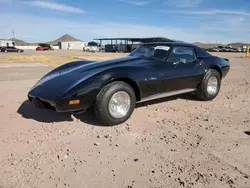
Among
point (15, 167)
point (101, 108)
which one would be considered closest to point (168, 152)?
point (101, 108)

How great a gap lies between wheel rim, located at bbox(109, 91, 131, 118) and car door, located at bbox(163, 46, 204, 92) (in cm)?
90

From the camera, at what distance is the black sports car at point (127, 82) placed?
3.40 m

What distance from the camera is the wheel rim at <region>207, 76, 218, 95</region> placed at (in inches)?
208

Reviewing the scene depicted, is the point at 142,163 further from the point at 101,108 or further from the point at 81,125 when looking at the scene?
the point at 81,125

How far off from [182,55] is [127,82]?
1.64 meters

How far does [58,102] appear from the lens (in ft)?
10.8

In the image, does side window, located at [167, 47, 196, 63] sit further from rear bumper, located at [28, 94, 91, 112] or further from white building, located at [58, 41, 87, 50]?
white building, located at [58, 41, 87, 50]

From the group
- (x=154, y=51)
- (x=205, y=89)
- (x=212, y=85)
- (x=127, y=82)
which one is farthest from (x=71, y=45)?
(x=127, y=82)

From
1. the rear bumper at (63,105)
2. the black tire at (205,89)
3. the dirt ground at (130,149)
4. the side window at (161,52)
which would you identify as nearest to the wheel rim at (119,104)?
the dirt ground at (130,149)

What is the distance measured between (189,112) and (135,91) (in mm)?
1266

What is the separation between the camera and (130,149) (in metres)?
2.94

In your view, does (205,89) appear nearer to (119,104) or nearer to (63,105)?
(119,104)

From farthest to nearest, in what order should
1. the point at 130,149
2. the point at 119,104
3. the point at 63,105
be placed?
1. the point at 119,104
2. the point at 63,105
3. the point at 130,149

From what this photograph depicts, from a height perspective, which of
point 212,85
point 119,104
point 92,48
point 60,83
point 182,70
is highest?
point 92,48
